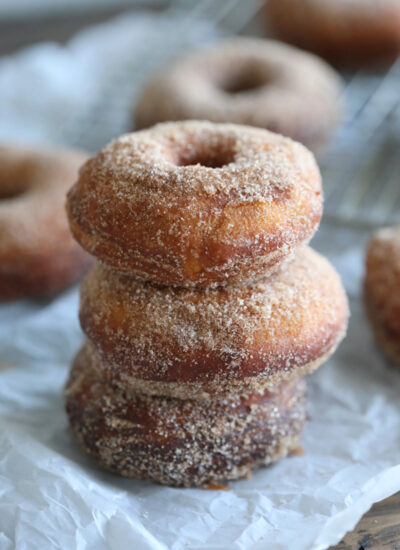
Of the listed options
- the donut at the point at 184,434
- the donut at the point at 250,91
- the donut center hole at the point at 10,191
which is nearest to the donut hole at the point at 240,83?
the donut at the point at 250,91

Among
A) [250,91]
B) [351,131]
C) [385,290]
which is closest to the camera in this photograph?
[385,290]

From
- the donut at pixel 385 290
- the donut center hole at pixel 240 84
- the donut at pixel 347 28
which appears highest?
the donut at pixel 347 28

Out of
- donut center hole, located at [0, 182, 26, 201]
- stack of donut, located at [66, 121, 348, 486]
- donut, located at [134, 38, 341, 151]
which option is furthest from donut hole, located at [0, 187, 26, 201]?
stack of donut, located at [66, 121, 348, 486]

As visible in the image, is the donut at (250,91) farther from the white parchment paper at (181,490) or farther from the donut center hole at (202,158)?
the donut center hole at (202,158)

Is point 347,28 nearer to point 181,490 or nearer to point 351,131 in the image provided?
point 351,131

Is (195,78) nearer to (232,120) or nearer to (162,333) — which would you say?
(232,120)

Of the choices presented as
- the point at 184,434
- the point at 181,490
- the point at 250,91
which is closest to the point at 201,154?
the point at 184,434

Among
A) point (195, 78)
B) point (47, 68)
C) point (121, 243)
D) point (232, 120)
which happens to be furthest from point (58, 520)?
point (47, 68)
